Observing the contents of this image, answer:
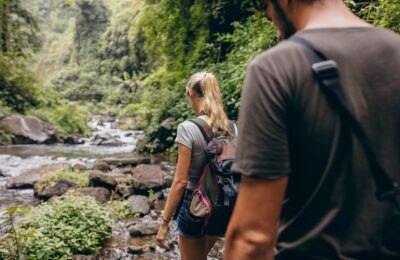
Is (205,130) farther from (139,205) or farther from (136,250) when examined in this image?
(139,205)

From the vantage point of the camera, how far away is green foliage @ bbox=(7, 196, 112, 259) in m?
4.39

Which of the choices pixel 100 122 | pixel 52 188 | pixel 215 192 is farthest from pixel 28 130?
pixel 215 192

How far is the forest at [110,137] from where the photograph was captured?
17.0 feet

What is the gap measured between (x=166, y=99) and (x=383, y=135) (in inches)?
504

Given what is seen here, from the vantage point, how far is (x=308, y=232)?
1132mm

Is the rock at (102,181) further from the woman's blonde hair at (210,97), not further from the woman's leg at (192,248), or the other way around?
the woman's blonde hair at (210,97)

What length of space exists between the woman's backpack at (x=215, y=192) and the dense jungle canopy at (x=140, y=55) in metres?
2.75

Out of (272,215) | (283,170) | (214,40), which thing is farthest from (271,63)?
(214,40)

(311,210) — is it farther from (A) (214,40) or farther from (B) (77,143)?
(B) (77,143)

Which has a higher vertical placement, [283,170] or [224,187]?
[283,170]

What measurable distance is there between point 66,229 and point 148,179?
353cm

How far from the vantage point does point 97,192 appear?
794 centimetres

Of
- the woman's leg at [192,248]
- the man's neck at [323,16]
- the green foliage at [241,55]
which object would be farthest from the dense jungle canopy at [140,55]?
the man's neck at [323,16]

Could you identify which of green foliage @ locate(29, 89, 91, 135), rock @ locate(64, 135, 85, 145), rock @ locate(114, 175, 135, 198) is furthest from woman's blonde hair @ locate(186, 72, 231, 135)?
green foliage @ locate(29, 89, 91, 135)
